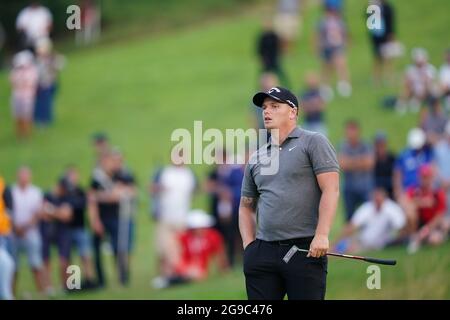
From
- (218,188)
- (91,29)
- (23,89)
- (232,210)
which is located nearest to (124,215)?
(218,188)

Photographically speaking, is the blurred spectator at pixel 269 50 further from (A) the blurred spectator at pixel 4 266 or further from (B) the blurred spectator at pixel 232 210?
(A) the blurred spectator at pixel 4 266

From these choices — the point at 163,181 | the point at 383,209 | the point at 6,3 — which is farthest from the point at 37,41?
the point at 383,209

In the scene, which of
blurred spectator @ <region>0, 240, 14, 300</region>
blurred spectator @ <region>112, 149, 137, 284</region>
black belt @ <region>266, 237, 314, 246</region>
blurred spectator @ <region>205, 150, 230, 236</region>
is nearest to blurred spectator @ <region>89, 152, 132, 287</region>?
blurred spectator @ <region>112, 149, 137, 284</region>

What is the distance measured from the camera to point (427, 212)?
48.9 feet

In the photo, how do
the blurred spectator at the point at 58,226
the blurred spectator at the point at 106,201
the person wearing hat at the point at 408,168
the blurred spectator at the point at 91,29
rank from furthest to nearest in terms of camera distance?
the blurred spectator at the point at 91,29 → the blurred spectator at the point at 106,201 → the blurred spectator at the point at 58,226 → the person wearing hat at the point at 408,168

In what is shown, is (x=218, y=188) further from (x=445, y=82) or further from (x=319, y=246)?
(x=319, y=246)

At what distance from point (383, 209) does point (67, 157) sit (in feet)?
34.1

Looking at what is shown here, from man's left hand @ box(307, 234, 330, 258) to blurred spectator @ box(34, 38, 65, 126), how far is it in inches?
676

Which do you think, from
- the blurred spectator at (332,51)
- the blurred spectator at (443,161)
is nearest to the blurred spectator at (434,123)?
the blurred spectator at (443,161)

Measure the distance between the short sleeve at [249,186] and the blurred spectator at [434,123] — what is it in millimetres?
8475

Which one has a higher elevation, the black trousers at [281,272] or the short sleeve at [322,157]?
the short sleeve at [322,157]

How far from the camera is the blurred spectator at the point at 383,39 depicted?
73.4ft

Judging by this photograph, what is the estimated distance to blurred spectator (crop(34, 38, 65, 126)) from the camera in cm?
2444

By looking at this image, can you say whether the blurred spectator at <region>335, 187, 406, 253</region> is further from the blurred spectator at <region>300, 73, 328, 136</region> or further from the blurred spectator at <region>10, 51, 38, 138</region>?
the blurred spectator at <region>10, 51, 38, 138</region>
